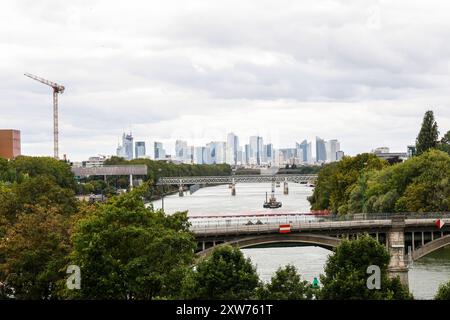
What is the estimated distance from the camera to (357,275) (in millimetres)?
27125

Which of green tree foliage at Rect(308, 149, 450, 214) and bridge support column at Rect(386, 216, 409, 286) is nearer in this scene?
bridge support column at Rect(386, 216, 409, 286)

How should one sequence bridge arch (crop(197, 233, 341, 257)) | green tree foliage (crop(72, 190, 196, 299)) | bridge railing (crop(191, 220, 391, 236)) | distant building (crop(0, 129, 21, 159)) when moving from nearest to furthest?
green tree foliage (crop(72, 190, 196, 299)) → bridge railing (crop(191, 220, 391, 236)) → bridge arch (crop(197, 233, 341, 257)) → distant building (crop(0, 129, 21, 159))

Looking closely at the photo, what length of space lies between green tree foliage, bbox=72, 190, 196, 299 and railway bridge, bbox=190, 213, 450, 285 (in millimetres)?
10641

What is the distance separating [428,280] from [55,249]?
26981 millimetres

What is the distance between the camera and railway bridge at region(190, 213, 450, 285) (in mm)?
45438

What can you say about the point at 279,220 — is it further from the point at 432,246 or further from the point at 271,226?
the point at 271,226

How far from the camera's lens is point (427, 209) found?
226ft

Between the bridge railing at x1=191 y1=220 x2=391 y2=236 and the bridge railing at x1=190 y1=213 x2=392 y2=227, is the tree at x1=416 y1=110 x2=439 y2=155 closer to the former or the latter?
the bridge railing at x1=190 y1=213 x2=392 y2=227

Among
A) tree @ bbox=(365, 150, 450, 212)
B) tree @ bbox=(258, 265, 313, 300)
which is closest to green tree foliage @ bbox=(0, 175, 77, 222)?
tree @ bbox=(258, 265, 313, 300)

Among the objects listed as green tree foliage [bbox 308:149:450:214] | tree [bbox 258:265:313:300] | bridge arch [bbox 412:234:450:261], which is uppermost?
green tree foliage [bbox 308:149:450:214]
